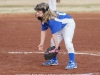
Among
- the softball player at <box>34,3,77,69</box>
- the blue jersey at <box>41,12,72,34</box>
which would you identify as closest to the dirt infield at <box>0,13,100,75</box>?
the softball player at <box>34,3,77,69</box>

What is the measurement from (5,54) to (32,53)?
730mm

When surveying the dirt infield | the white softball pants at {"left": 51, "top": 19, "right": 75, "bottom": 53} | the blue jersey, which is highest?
the blue jersey

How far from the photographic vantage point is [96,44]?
455 inches

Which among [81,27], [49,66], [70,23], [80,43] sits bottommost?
[81,27]

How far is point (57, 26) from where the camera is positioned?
7.87 m

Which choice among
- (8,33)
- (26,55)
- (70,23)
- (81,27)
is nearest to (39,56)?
(26,55)

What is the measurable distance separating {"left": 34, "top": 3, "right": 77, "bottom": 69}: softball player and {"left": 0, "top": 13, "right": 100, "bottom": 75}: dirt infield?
1.42ft

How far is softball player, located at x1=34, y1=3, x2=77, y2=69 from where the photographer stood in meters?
7.84

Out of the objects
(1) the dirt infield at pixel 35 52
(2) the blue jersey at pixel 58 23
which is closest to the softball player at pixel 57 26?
(2) the blue jersey at pixel 58 23

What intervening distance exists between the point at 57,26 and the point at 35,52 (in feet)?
8.81

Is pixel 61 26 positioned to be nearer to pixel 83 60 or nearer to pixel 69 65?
pixel 69 65

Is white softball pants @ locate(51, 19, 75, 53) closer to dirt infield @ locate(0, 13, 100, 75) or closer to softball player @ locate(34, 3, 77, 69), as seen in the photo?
softball player @ locate(34, 3, 77, 69)

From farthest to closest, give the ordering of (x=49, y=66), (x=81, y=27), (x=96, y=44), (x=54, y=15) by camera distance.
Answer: (x=81, y=27)
(x=96, y=44)
(x=49, y=66)
(x=54, y=15)

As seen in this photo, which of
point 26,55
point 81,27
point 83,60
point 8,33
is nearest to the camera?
point 83,60
